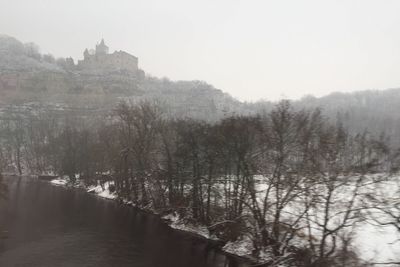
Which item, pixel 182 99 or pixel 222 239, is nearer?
pixel 222 239

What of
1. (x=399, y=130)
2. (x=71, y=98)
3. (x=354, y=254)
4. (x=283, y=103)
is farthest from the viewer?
(x=71, y=98)

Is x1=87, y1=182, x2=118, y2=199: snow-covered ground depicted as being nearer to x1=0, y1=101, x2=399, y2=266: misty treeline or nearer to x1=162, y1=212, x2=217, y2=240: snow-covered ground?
x1=0, y1=101, x2=399, y2=266: misty treeline

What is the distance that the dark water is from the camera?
100 feet

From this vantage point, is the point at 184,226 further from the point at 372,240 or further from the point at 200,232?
the point at 372,240

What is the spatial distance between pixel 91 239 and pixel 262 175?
53.4 ft

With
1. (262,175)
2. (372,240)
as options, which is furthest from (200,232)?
(372,240)

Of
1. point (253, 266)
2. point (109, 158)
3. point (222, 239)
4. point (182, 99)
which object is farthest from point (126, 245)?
point (182, 99)

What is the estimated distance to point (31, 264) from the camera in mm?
28734

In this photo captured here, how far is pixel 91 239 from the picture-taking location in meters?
36.8

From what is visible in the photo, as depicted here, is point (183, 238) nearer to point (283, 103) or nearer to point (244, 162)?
point (244, 162)

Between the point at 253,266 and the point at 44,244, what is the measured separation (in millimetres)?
17733

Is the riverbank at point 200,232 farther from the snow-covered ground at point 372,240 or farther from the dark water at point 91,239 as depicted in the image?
the dark water at point 91,239

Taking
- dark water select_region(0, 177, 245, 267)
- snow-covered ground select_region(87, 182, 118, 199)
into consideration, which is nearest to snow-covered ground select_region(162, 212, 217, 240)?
dark water select_region(0, 177, 245, 267)

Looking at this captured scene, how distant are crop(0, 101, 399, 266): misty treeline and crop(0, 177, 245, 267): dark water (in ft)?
12.1
